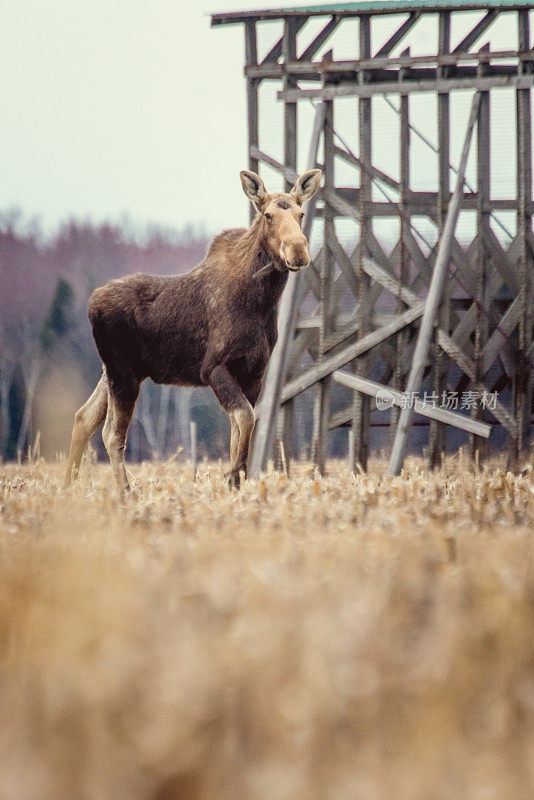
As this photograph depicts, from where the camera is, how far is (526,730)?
1797 millimetres

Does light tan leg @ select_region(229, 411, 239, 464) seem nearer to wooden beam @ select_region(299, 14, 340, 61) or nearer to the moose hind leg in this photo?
the moose hind leg

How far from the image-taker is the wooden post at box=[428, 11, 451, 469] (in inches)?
364

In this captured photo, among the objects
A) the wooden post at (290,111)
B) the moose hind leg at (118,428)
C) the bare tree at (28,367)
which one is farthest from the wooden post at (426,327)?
the bare tree at (28,367)

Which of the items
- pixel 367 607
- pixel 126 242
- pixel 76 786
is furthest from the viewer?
pixel 126 242

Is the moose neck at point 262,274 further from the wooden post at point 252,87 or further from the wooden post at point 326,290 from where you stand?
the wooden post at point 252,87

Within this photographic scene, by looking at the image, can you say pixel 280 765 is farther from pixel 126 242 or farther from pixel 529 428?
pixel 126 242

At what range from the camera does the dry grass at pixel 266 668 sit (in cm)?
156

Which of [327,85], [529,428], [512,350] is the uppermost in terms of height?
[327,85]

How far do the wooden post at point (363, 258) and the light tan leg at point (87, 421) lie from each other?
10.6 ft

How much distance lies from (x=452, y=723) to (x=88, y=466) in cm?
475

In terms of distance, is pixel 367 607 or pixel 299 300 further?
pixel 299 300

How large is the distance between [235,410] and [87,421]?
52.9 inches

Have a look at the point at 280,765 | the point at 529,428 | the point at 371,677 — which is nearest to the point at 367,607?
the point at 371,677

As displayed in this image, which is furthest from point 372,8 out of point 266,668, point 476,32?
point 266,668
